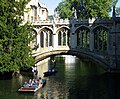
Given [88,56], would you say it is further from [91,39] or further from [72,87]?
[72,87]

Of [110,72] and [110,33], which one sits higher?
[110,33]

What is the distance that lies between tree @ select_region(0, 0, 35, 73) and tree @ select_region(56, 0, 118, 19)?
2266 centimetres

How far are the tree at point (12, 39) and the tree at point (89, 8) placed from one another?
22658 mm

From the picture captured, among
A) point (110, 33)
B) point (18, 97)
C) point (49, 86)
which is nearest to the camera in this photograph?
point (18, 97)

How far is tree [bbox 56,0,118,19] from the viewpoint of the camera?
6291cm

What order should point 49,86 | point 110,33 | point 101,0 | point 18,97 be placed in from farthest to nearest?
1. point 101,0
2. point 110,33
3. point 49,86
4. point 18,97

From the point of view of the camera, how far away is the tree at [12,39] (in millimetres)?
41406

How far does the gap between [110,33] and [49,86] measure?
13346mm

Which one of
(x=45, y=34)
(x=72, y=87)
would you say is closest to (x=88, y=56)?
(x=45, y=34)

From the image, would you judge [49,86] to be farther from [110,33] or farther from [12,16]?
[110,33]

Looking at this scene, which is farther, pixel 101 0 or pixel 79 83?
pixel 101 0

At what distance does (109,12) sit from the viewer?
6631 cm

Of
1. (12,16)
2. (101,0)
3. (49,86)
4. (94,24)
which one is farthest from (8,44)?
(101,0)

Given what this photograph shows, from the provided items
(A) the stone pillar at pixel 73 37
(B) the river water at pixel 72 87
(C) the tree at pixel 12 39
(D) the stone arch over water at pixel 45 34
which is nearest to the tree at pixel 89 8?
(D) the stone arch over water at pixel 45 34
